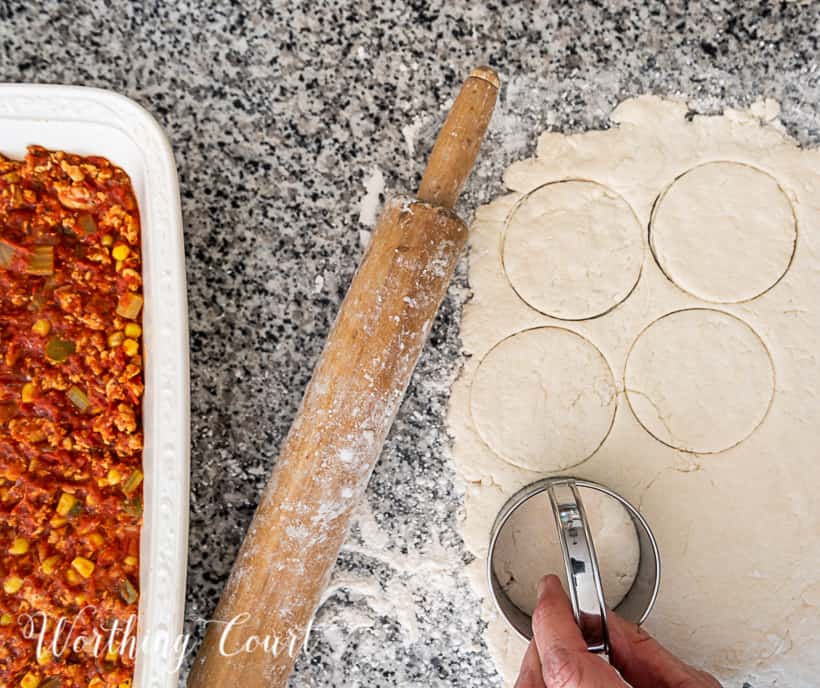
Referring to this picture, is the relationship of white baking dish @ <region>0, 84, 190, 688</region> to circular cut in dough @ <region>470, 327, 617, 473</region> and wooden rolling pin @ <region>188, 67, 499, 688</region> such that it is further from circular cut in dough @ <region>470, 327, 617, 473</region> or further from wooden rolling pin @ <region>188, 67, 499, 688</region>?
circular cut in dough @ <region>470, 327, 617, 473</region>

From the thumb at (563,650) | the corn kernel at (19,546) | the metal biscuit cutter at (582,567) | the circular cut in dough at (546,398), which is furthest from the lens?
the circular cut in dough at (546,398)

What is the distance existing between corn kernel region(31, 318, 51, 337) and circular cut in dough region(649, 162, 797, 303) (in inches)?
38.9

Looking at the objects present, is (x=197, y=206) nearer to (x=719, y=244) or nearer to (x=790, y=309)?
(x=719, y=244)

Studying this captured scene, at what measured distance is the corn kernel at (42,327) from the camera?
36.6 inches

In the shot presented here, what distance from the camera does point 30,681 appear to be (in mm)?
938

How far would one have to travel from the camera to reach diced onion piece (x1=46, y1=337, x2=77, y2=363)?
0.93 metres

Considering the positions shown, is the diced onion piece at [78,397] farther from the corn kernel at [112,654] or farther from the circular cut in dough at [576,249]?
the circular cut in dough at [576,249]

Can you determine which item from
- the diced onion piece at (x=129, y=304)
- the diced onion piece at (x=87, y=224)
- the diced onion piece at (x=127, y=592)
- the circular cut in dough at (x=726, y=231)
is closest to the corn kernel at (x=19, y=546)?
the diced onion piece at (x=127, y=592)

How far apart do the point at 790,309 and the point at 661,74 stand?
457 mm

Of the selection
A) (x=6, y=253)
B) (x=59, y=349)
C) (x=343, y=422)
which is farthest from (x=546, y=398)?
(x=6, y=253)

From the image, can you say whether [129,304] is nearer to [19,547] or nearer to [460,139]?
[19,547]

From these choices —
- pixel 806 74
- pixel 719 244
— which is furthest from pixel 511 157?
pixel 806 74

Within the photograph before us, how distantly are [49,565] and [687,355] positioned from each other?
1079 mm

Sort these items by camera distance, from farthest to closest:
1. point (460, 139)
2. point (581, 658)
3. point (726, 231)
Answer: point (726, 231)
point (460, 139)
point (581, 658)
